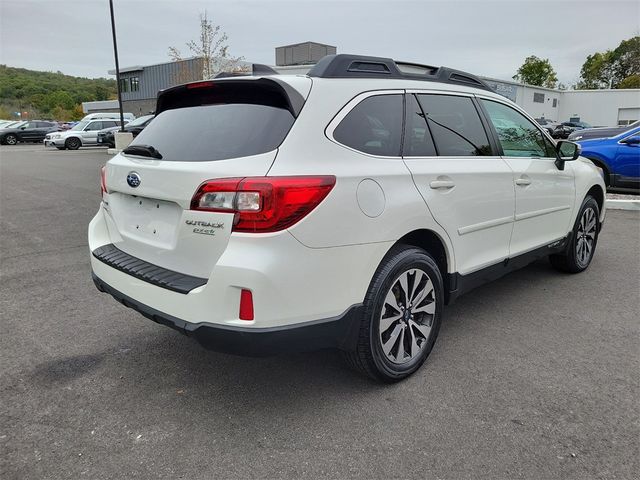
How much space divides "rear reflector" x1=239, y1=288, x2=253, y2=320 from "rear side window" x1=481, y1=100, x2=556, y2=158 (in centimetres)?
257

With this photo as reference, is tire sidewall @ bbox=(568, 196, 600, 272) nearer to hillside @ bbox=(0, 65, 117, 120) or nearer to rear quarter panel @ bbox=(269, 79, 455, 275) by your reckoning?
rear quarter panel @ bbox=(269, 79, 455, 275)

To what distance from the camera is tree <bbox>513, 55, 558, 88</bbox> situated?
70000mm

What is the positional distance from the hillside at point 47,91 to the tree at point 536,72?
67.5 metres

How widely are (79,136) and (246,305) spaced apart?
30.6 meters

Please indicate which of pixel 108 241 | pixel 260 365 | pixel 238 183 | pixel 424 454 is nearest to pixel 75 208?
pixel 108 241

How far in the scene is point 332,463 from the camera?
91.6 inches

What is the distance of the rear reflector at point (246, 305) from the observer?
2.27 m

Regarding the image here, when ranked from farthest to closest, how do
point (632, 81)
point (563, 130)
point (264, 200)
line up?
point (632, 81) < point (563, 130) < point (264, 200)

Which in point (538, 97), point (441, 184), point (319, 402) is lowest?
point (319, 402)

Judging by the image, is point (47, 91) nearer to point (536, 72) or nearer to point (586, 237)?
point (536, 72)

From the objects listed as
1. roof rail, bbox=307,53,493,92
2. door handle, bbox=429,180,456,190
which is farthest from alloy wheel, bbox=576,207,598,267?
door handle, bbox=429,180,456,190

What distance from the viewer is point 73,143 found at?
28.5 meters

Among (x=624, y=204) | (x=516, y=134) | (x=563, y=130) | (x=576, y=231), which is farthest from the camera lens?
(x=563, y=130)

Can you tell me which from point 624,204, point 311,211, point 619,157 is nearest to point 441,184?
point 311,211
